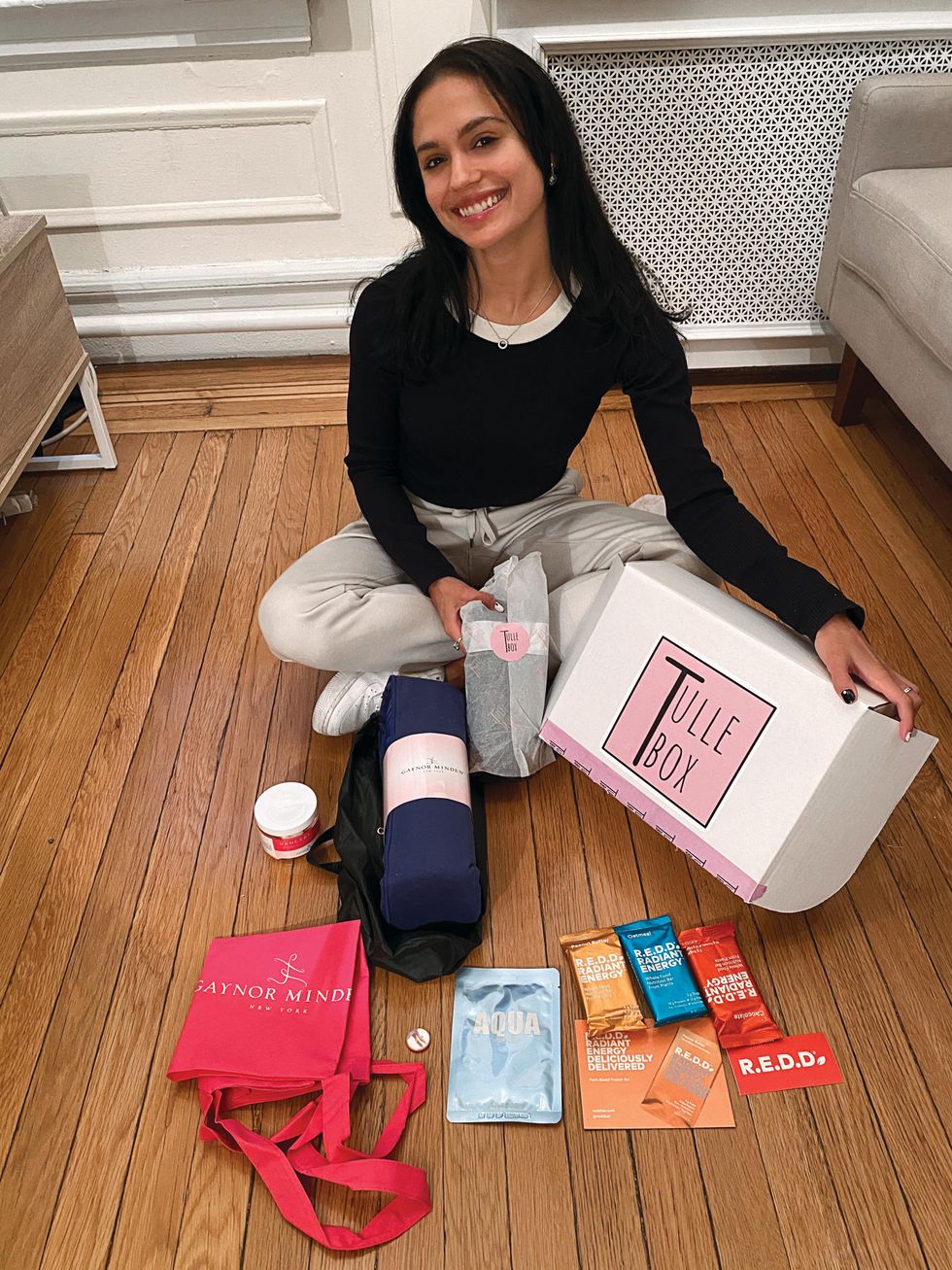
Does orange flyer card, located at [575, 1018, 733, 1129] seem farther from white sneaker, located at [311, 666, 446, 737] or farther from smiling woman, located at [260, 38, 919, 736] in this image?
white sneaker, located at [311, 666, 446, 737]

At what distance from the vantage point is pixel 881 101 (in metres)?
1.81

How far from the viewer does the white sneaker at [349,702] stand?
1.40 metres

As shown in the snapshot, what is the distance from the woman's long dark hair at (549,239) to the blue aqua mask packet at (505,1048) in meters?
0.80

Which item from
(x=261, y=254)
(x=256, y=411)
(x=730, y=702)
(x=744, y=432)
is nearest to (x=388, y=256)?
(x=261, y=254)

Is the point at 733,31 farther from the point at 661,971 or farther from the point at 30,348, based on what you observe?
the point at 661,971

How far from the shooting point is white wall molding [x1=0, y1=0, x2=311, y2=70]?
6.43 ft

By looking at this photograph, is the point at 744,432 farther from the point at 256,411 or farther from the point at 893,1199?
the point at 893,1199

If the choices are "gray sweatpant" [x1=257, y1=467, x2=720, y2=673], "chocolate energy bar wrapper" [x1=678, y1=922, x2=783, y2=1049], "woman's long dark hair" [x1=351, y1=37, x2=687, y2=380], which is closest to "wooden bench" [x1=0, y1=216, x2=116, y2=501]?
"gray sweatpant" [x1=257, y1=467, x2=720, y2=673]

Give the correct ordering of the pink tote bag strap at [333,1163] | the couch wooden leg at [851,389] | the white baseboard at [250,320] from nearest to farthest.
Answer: the pink tote bag strap at [333,1163]
the couch wooden leg at [851,389]
the white baseboard at [250,320]

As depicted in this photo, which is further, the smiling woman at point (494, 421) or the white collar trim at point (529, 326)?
the white collar trim at point (529, 326)

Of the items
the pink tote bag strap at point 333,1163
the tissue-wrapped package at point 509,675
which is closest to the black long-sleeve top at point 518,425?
the tissue-wrapped package at point 509,675

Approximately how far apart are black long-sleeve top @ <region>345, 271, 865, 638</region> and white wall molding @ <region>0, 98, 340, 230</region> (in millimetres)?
1044

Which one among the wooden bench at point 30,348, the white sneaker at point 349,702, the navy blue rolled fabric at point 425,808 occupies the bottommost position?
the white sneaker at point 349,702

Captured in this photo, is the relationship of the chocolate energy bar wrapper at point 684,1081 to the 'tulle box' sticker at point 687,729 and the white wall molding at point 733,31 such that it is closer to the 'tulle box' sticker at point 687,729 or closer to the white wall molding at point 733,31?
the 'tulle box' sticker at point 687,729
